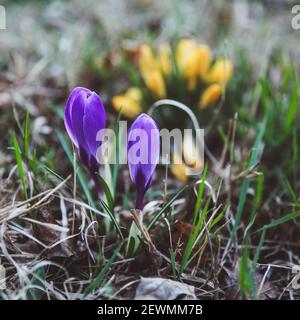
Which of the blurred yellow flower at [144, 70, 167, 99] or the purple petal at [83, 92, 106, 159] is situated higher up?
the blurred yellow flower at [144, 70, 167, 99]

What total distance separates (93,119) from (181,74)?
712mm

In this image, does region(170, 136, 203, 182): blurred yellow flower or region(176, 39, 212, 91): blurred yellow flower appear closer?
region(170, 136, 203, 182): blurred yellow flower

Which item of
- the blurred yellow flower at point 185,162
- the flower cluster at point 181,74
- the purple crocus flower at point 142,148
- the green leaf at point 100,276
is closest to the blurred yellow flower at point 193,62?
the flower cluster at point 181,74

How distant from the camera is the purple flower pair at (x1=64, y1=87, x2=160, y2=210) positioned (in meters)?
0.95

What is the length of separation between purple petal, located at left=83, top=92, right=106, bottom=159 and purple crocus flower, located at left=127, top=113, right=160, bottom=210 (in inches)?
2.6

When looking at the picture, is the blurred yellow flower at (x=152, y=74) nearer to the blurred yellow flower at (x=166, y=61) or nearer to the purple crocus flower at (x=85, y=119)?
the blurred yellow flower at (x=166, y=61)

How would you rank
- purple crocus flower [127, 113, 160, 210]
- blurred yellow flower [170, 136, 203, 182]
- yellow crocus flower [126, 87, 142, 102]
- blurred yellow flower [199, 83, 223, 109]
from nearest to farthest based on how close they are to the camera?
purple crocus flower [127, 113, 160, 210], blurred yellow flower [170, 136, 203, 182], blurred yellow flower [199, 83, 223, 109], yellow crocus flower [126, 87, 142, 102]

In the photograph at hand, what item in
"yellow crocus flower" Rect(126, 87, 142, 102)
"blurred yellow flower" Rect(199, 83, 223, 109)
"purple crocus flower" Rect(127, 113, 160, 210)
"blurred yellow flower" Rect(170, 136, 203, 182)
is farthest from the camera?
"yellow crocus flower" Rect(126, 87, 142, 102)

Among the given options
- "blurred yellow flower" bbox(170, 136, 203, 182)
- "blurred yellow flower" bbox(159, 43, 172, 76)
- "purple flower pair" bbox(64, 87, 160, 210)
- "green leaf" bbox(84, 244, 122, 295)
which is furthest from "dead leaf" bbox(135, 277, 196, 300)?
"blurred yellow flower" bbox(159, 43, 172, 76)

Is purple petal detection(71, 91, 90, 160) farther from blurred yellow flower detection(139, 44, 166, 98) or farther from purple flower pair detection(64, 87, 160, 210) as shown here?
blurred yellow flower detection(139, 44, 166, 98)

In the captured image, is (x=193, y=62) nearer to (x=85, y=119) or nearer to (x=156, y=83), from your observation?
(x=156, y=83)

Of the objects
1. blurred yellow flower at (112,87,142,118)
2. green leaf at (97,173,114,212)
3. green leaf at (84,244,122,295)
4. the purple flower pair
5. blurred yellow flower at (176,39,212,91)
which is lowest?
green leaf at (84,244,122,295)

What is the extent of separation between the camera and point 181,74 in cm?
161
